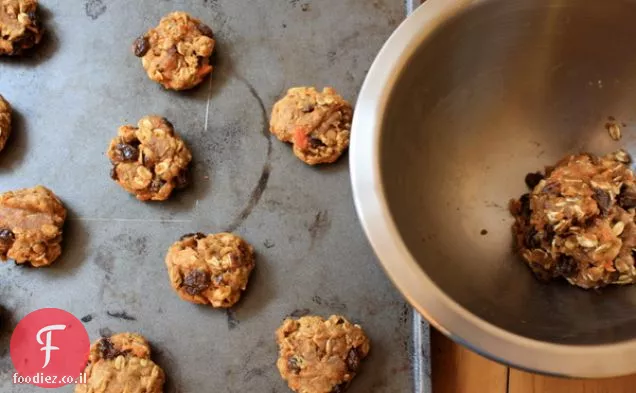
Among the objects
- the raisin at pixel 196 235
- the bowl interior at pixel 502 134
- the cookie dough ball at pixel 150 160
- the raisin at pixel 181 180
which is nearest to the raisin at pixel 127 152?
the cookie dough ball at pixel 150 160

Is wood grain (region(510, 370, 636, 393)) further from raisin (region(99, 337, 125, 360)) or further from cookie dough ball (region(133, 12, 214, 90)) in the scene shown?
cookie dough ball (region(133, 12, 214, 90))

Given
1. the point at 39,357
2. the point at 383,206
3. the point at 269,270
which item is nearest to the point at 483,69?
the point at 383,206

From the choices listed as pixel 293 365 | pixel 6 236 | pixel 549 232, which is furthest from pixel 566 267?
pixel 6 236

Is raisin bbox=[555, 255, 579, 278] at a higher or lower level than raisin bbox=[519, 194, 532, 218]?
lower

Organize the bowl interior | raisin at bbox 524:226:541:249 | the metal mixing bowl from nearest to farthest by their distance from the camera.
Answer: the metal mixing bowl → the bowl interior → raisin at bbox 524:226:541:249

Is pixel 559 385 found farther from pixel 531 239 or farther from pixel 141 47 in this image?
pixel 141 47

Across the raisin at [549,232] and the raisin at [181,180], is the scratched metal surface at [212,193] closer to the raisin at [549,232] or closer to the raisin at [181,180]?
the raisin at [181,180]

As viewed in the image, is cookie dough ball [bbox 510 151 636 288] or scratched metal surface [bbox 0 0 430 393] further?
scratched metal surface [bbox 0 0 430 393]

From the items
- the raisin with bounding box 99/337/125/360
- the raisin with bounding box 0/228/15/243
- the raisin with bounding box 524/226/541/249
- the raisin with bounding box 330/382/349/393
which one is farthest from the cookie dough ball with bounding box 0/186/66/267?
the raisin with bounding box 524/226/541/249
